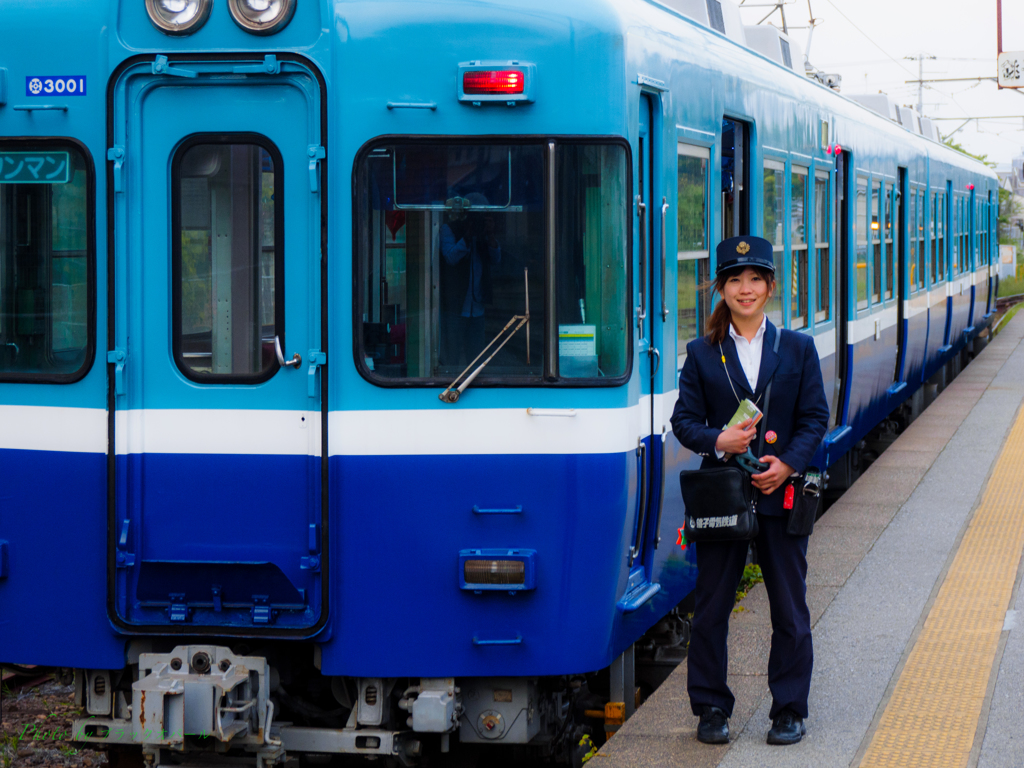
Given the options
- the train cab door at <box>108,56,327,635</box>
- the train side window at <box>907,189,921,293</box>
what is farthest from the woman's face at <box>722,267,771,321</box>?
the train side window at <box>907,189,921,293</box>

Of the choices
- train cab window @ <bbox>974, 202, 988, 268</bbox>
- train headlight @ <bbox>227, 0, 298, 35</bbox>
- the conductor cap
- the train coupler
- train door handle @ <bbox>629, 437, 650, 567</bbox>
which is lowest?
the train coupler

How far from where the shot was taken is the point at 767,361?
4.70m

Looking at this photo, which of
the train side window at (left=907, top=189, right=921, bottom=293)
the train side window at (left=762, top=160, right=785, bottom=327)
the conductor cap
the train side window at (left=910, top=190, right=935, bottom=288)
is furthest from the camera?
the train side window at (left=910, top=190, right=935, bottom=288)

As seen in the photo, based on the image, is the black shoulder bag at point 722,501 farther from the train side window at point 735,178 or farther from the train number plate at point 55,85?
the train number plate at point 55,85

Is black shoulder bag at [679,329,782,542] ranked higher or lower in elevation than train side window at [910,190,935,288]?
lower

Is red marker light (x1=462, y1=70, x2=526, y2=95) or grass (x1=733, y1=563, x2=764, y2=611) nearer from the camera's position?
red marker light (x1=462, y1=70, x2=526, y2=95)

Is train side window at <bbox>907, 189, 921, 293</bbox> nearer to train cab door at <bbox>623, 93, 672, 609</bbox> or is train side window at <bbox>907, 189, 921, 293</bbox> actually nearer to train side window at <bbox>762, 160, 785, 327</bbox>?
train side window at <bbox>762, 160, 785, 327</bbox>

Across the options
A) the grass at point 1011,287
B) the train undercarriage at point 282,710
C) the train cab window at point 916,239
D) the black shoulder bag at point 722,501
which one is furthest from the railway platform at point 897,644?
the grass at point 1011,287

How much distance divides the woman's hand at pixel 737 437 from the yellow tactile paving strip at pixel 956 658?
1.15 meters

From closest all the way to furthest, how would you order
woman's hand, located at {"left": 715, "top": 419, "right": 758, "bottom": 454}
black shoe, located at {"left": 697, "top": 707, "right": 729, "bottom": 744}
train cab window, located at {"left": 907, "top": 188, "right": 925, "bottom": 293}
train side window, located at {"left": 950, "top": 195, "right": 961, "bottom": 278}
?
woman's hand, located at {"left": 715, "top": 419, "right": 758, "bottom": 454} → black shoe, located at {"left": 697, "top": 707, "right": 729, "bottom": 744} → train cab window, located at {"left": 907, "top": 188, "right": 925, "bottom": 293} → train side window, located at {"left": 950, "top": 195, "right": 961, "bottom": 278}

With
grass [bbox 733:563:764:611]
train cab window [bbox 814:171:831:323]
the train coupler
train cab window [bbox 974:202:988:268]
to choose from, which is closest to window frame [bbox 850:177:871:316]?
train cab window [bbox 814:171:831:323]

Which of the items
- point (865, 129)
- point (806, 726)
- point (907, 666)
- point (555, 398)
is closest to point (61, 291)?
point (555, 398)

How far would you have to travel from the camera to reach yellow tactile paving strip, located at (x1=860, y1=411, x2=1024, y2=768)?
484 cm

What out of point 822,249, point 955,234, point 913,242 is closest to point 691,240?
point 822,249
